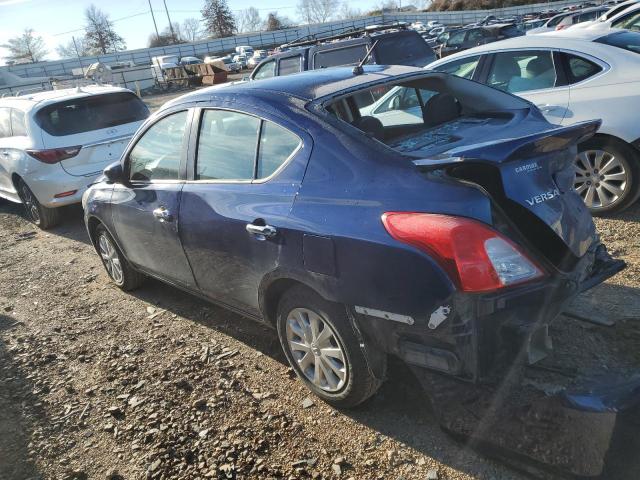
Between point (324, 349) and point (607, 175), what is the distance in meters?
3.48

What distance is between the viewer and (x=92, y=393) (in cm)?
338

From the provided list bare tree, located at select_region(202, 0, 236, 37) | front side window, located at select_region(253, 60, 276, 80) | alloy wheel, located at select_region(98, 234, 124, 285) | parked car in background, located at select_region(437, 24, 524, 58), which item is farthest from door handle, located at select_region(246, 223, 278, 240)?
bare tree, located at select_region(202, 0, 236, 37)

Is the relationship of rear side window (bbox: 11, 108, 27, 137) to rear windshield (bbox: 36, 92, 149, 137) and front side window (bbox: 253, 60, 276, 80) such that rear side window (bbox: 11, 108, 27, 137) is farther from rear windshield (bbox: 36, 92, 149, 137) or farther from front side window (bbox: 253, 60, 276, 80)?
front side window (bbox: 253, 60, 276, 80)

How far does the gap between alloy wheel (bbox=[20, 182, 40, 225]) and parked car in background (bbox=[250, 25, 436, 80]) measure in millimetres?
4732

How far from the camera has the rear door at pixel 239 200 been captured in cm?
269

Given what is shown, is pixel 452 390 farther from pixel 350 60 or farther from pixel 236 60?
pixel 236 60

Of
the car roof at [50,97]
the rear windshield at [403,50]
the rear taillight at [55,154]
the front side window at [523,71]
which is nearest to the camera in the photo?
the front side window at [523,71]

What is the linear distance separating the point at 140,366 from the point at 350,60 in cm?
712

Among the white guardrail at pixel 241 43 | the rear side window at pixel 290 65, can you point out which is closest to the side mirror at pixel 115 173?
the rear side window at pixel 290 65

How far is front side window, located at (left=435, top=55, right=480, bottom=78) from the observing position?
5.68 meters

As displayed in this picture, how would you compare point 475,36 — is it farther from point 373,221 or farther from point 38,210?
point 373,221

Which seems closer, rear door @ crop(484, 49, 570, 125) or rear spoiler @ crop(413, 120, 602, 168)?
rear spoiler @ crop(413, 120, 602, 168)

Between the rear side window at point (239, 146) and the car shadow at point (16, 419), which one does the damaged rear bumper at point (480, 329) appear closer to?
the rear side window at point (239, 146)

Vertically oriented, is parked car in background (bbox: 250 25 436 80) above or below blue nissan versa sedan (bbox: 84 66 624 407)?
above
